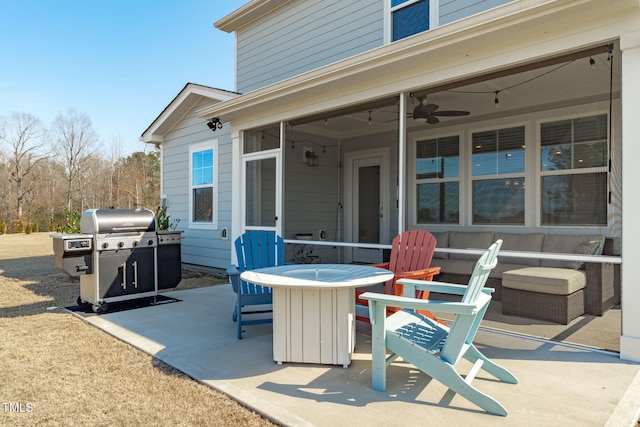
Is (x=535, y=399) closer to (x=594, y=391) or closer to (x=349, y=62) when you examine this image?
(x=594, y=391)

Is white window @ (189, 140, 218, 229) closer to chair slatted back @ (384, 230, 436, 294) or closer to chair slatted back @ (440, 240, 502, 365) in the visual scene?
chair slatted back @ (384, 230, 436, 294)

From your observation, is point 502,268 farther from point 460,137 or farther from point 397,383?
point 397,383

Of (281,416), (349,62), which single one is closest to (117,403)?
(281,416)

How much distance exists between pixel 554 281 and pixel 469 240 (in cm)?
182

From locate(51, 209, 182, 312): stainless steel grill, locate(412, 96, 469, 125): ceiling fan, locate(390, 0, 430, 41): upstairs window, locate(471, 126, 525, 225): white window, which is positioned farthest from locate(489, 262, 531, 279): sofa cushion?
locate(51, 209, 182, 312): stainless steel grill

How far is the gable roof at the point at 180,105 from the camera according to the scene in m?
6.95

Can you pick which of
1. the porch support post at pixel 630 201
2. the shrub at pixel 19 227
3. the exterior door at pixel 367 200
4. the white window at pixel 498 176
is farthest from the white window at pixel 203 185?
the shrub at pixel 19 227

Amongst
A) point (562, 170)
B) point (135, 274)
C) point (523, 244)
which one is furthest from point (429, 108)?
point (135, 274)

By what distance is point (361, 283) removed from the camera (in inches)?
106

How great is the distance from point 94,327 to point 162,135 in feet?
18.7

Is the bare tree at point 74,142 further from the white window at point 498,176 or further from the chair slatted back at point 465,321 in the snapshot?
the chair slatted back at point 465,321

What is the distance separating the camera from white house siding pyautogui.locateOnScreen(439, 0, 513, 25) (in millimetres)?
4813

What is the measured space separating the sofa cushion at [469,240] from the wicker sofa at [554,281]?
1.21 feet

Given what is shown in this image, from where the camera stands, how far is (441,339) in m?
2.44
